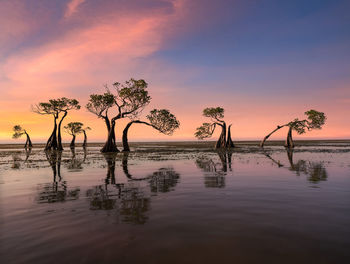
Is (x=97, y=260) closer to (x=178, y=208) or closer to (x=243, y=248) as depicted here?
(x=243, y=248)

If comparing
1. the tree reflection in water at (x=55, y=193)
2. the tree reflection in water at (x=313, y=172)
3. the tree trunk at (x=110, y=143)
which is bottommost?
the tree reflection in water at (x=55, y=193)

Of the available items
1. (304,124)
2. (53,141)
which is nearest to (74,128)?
(53,141)

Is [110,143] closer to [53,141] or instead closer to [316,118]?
[53,141]

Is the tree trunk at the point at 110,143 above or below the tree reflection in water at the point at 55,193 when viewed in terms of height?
above

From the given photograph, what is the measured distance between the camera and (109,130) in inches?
1854

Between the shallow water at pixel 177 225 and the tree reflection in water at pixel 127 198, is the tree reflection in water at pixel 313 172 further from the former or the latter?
the tree reflection in water at pixel 127 198

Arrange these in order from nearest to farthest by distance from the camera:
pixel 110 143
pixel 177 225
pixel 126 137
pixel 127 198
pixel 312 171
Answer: pixel 177 225 → pixel 127 198 → pixel 312 171 → pixel 110 143 → pixel 126 137

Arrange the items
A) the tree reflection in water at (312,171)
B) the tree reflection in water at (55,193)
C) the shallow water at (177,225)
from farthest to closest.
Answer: the tree reflection in water at (312,171) < the tree reflection in water at (55,193) < the shallow water at (177,225)

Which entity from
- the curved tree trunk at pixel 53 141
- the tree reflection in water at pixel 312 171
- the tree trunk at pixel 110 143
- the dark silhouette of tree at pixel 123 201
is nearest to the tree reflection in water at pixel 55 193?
the dark silhouette of tree at pixel 123 201

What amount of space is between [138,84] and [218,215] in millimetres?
44097

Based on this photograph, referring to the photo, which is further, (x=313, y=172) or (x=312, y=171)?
(x=312, y=171)

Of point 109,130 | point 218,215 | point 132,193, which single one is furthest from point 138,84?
point 218,215

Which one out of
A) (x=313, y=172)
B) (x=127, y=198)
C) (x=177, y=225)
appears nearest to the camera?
(x=177, y=225)

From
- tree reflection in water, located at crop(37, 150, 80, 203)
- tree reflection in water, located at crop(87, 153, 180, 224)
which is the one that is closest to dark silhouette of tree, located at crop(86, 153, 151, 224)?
tree reflection in water, located at crop(87, 153, 180, 224)
